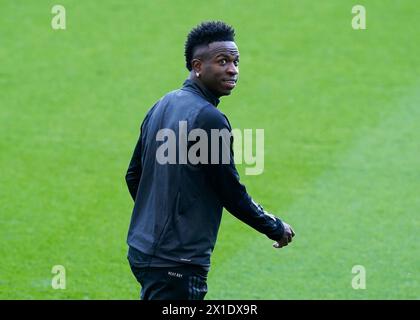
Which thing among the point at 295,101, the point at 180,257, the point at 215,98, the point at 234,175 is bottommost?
the point at 180,257

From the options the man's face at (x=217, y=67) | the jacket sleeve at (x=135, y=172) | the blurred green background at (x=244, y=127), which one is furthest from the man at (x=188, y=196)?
the blurred green background at (x=244, y=127)

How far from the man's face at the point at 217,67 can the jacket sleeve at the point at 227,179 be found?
20cm

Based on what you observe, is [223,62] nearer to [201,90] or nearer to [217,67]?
[217,67]

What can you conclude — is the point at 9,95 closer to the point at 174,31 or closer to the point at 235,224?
the point at 174,31

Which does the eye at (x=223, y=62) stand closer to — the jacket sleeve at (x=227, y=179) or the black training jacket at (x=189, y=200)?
the black training jacket at (x=189, y=200)

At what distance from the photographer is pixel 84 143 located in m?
9.86

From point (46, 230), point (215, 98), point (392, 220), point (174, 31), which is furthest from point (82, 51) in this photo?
point (215, 98)

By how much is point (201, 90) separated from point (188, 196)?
0.55m

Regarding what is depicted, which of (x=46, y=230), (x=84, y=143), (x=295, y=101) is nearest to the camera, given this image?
(x=46, y=230)

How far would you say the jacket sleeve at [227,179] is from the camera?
16.3 feet

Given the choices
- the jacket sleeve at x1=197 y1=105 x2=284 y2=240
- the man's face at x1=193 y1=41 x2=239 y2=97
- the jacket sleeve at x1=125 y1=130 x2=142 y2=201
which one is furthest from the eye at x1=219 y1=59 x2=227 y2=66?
the jacket sleeve at x1=125 y1=130 x2=142 y2=201

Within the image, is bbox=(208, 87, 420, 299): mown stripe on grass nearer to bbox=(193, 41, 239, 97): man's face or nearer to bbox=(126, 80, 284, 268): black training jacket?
bbox=(126, 80, 284, 268): black training jacket

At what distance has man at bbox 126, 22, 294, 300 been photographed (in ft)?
16.4

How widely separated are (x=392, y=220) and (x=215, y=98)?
11.6 feet
